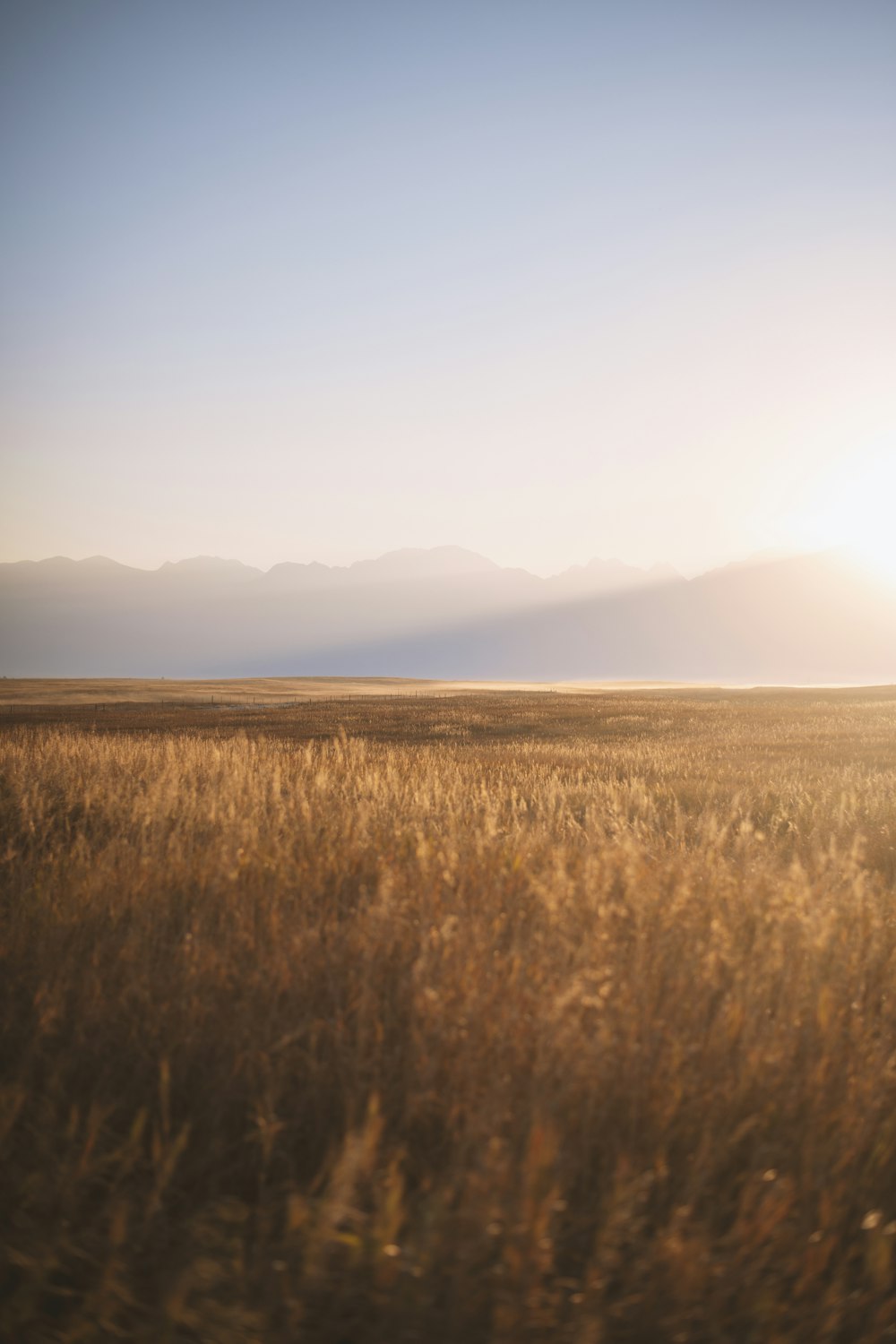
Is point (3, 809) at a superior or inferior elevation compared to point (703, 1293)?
superior

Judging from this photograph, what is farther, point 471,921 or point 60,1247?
point 471,921

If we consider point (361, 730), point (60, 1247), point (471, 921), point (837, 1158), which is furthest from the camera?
point (361, 730)

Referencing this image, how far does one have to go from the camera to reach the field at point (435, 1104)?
1.85 metres

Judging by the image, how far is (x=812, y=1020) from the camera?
2.98 m

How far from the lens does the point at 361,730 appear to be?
107ft

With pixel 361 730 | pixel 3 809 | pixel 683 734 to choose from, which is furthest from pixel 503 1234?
pixel 361 730

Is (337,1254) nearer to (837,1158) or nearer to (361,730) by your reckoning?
(837,1158)

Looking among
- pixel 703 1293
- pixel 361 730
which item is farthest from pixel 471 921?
pixel 361 730

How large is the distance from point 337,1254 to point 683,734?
90.0ft

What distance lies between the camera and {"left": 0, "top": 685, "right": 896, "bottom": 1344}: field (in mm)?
1849

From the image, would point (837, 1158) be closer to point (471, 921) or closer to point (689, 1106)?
point (689, 1106)

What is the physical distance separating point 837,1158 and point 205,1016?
2.48 meters

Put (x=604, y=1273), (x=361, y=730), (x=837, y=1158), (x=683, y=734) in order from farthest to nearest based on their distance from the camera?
1. (x=361, y=730)
2. (x=683, y=734)
3. (x=837, y=1158)
4. (x=604, y=1273)

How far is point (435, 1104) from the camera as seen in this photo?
2.47m
